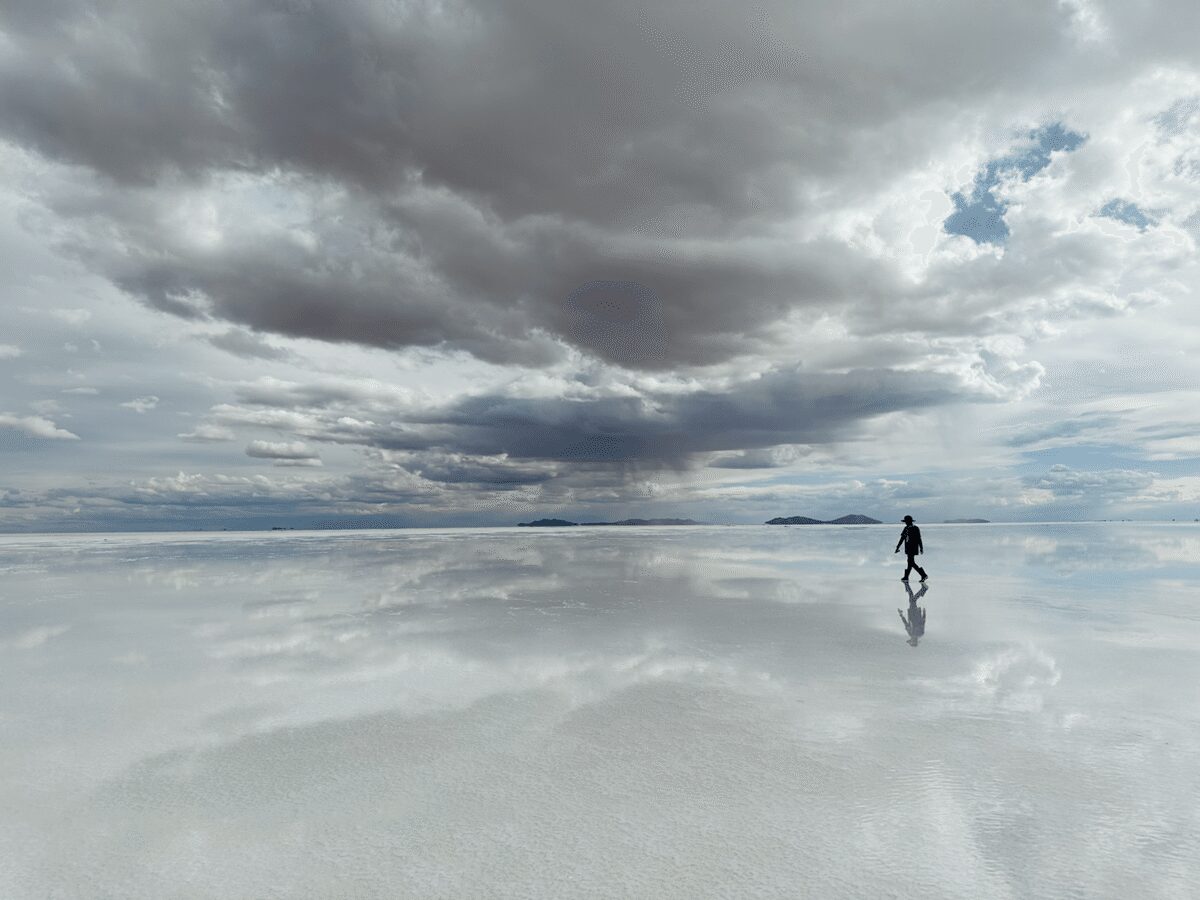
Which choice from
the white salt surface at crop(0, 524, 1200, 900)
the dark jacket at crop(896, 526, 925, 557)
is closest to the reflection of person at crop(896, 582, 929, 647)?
the white salt surface at crop(0, 524, 1200, 900)

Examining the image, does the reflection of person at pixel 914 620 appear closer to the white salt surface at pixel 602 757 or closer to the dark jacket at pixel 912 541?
the white salt surface at pixel 602 757

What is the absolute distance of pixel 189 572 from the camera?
26.0m

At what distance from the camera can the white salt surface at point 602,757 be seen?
4.22 meters

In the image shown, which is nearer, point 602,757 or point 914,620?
point 602,757

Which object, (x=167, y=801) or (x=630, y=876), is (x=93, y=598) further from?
(x=630, y=876)

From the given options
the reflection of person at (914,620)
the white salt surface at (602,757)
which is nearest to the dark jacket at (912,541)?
the reflection of person at (914,620)

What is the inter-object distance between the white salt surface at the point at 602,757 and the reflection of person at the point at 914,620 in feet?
0.88

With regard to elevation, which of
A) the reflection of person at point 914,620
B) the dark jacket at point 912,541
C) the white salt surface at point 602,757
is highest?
the dark jacket at point 912,541

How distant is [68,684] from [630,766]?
25.1 ft

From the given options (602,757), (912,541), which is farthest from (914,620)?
(602,757)

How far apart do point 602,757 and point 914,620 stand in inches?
381

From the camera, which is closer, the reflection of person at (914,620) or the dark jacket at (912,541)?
the reflection of person at (914,620)

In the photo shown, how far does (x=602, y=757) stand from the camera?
20.2 feet

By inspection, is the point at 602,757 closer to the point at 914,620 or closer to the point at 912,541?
the point at 914,620
